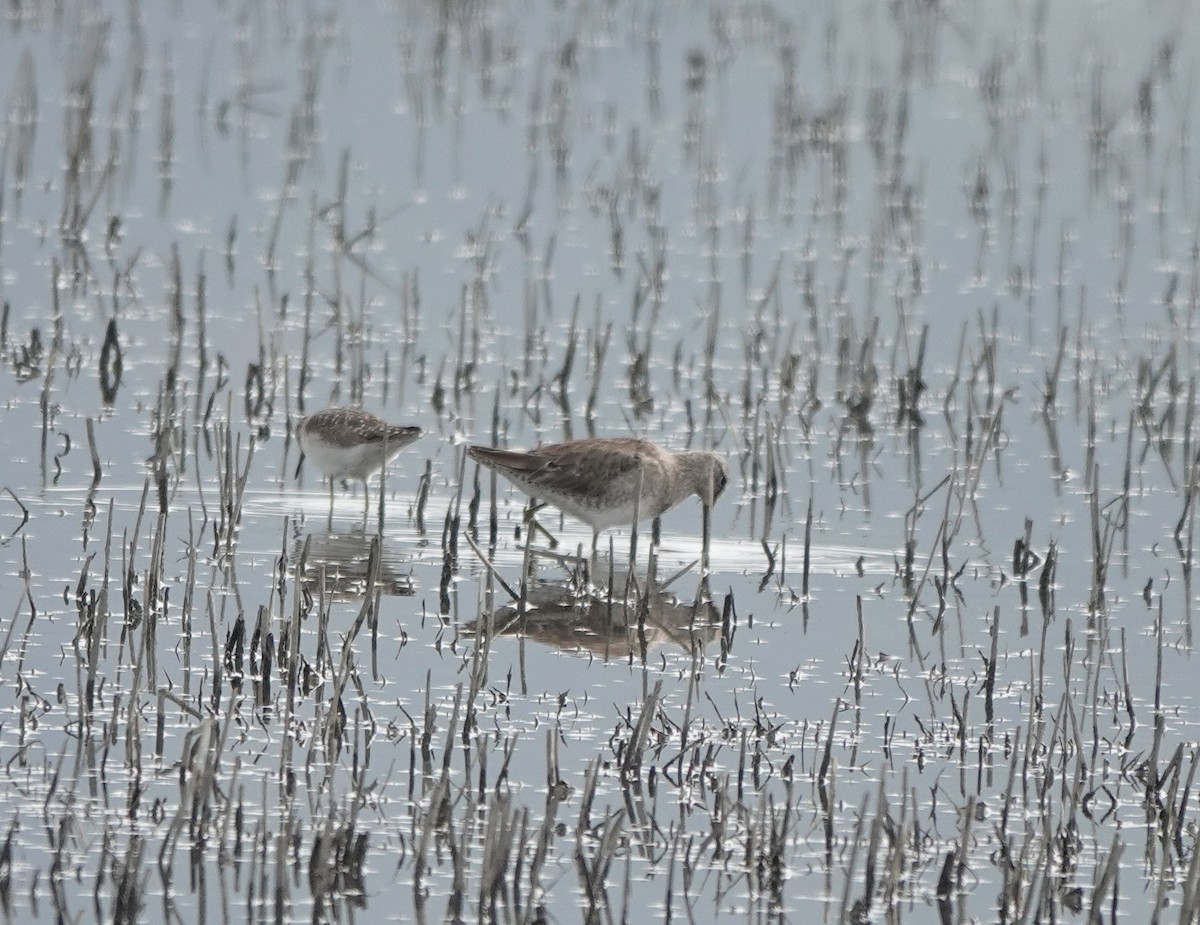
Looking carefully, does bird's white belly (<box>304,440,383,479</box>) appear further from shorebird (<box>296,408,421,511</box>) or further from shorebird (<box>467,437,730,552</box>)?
shorebird (<box>467,437,730,552</box>)

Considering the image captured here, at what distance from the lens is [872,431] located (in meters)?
11.4

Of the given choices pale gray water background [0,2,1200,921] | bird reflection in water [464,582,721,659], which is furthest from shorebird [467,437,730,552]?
bird reflection in water [464,582,721,659]

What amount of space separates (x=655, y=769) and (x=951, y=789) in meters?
0.85

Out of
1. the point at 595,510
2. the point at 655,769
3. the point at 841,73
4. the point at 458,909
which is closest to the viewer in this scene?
the point at 458,909

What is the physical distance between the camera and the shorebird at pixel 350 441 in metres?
9.34

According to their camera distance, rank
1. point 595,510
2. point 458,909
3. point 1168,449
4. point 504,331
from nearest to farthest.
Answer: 1. point 458,909
2. point 595,510
3. point 1168,449
4. point 504,331

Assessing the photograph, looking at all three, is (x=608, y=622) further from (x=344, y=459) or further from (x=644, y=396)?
(x=644, y=396)

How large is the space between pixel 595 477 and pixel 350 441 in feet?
3.52

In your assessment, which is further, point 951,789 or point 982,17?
point 982,17

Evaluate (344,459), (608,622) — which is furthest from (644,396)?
(608,622)

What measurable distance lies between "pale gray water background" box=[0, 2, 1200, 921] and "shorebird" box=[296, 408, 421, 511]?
24cm

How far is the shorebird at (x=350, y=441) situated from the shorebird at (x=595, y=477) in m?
0.38

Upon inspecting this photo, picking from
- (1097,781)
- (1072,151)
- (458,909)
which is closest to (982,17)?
(1072,151)

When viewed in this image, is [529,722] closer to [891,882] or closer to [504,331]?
[891,882]
